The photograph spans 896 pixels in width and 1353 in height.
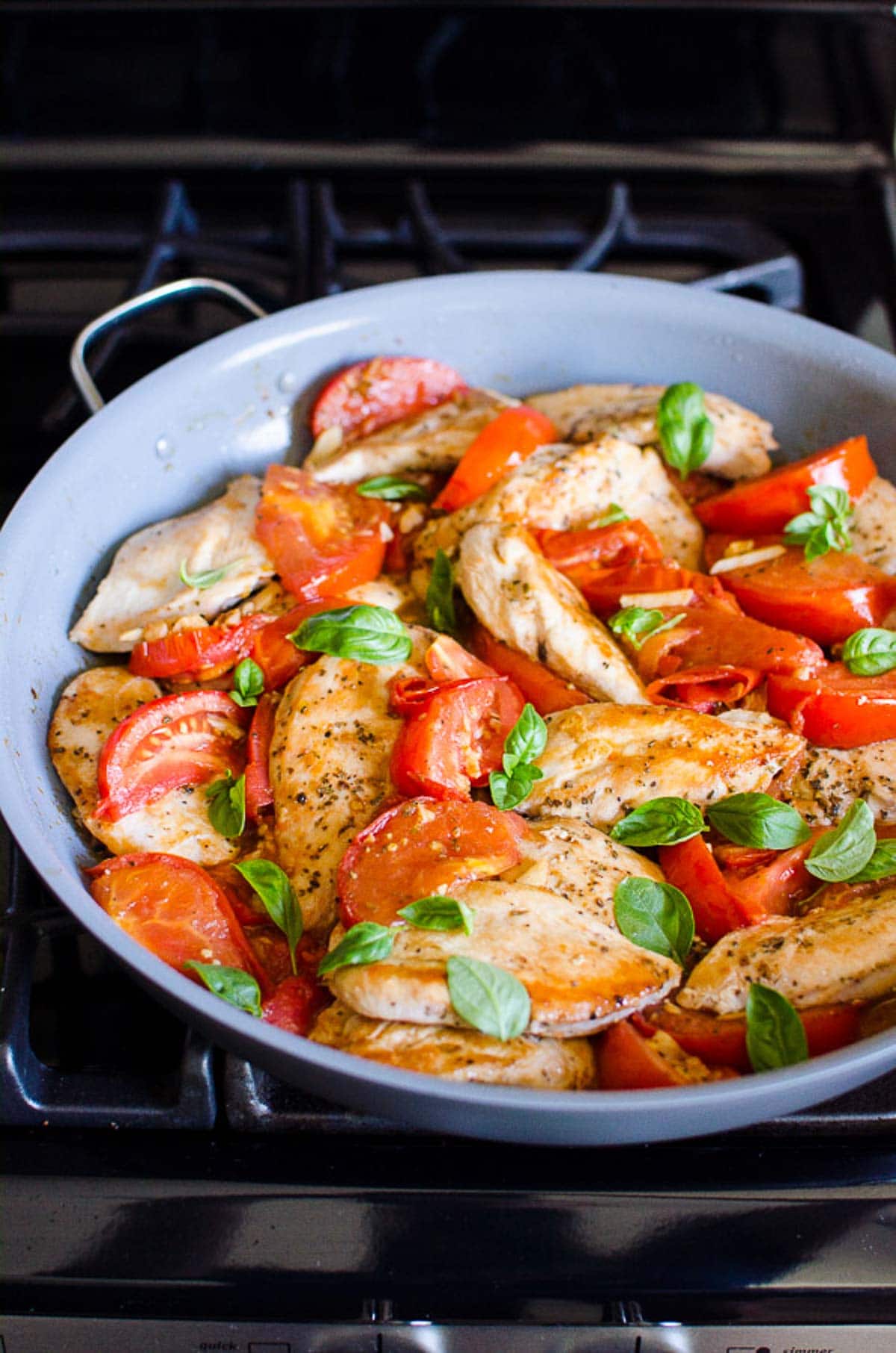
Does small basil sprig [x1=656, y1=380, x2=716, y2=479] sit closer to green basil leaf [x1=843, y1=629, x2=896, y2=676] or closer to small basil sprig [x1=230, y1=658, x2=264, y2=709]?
green basil leaf [x1=843, y1=629, x2=896, y2=676]

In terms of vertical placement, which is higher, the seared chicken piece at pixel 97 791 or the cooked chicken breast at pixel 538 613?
the cooked chicken breast at pixel 538 613

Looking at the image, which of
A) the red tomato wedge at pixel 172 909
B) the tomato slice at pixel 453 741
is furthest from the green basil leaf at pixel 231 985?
the tomato slice at pixel 453 741

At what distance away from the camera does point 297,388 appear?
2564 mm

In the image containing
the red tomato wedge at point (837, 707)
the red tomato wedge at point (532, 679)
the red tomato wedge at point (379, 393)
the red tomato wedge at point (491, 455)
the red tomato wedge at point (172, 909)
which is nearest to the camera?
the red tomato wedge at point (172, 909)

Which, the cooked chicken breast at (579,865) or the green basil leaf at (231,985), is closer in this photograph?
the green basil leaf at (231,985)

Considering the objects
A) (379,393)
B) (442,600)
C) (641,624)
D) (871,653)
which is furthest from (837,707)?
(379,393)

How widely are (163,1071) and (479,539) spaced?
105 centimetres

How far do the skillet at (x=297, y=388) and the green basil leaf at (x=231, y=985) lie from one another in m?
0.26

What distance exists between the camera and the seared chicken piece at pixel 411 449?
2469 mm

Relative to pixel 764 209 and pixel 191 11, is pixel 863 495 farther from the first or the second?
pixel 191 11

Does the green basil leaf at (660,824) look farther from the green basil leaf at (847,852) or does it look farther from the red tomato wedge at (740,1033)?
the red tomato wedge at (740,1033)

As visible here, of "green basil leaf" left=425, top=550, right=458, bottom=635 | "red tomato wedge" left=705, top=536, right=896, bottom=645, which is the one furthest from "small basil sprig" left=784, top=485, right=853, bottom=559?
"green basil leaf" left=425, top=550, right=458, bottom=635

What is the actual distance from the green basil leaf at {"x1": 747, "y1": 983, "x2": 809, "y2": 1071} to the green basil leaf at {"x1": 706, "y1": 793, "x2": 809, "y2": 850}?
27cm

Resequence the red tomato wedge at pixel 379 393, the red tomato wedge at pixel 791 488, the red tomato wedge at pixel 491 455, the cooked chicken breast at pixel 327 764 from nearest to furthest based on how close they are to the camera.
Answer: the cooked chicken breast at pixel 327 764 < the red tomato wedge at pixel 791 488 < the red tomato wedge at pixel 491 455 < the red tomato wedge at pixel 379 393
